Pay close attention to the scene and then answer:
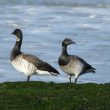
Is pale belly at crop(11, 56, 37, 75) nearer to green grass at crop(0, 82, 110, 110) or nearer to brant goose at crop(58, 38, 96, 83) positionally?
brant goose at crop(58, 38, 96, 83)

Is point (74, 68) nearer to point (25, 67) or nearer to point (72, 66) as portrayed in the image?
point (72, 66)

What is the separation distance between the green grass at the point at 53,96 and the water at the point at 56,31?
7792mm

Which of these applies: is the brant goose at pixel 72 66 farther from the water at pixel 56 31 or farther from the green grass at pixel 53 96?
the water at pixel 56 31

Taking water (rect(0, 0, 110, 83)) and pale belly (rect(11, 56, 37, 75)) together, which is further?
water (rect(0, 0, 110, 83))

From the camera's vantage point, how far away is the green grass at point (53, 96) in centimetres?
1502

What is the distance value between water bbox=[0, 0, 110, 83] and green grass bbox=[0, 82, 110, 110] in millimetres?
7792

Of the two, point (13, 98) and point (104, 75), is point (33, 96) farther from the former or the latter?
point (104, 75)

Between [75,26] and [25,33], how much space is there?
3955mm

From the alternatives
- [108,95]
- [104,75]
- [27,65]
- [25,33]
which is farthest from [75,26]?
[108,95]

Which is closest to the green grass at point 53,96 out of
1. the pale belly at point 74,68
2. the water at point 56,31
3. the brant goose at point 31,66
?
the brant goose at point 31,66

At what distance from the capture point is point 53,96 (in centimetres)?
1619

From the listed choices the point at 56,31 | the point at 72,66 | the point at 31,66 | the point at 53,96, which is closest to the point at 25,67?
the point at 31,66

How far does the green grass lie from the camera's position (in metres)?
15.0

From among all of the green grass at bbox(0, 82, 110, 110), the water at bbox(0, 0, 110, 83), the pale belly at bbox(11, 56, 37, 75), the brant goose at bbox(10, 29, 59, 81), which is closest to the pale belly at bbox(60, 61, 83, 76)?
the brant goose at bbox(10, 29, 59, 81)
